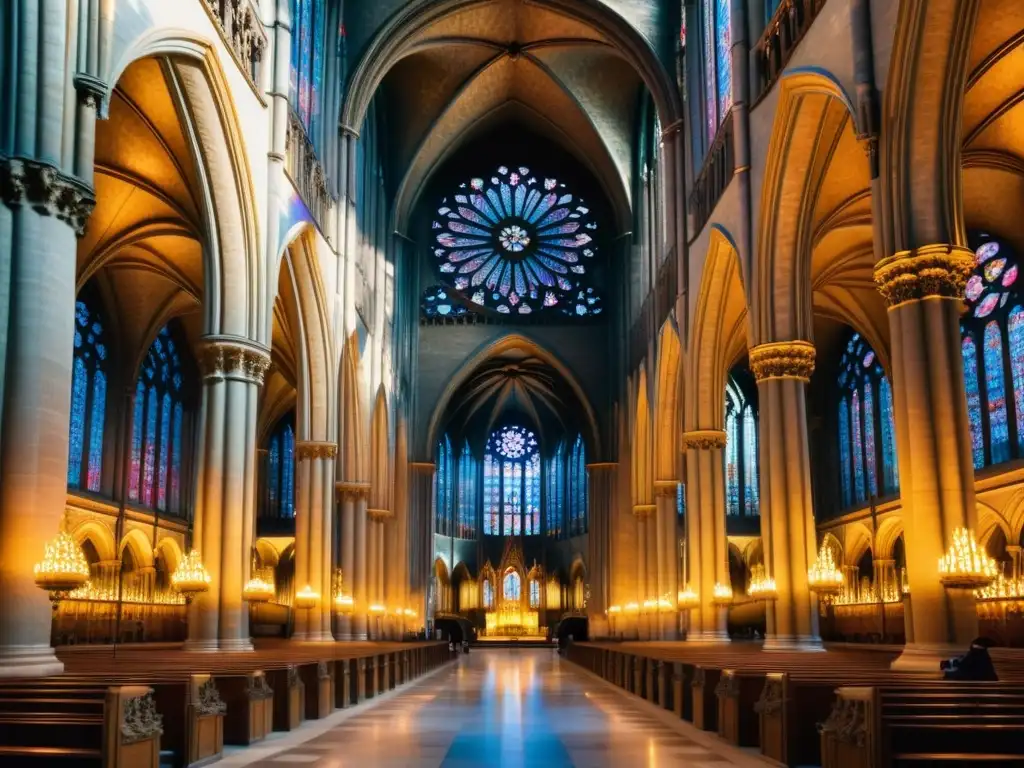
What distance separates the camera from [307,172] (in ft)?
81.4

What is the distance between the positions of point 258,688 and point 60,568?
109 inches

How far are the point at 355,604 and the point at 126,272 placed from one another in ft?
37.3

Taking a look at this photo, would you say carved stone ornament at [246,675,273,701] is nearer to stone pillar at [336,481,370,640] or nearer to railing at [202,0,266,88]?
railing at [202,0,266,88]

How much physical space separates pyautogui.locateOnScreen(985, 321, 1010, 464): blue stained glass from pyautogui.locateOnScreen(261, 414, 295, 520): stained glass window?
30.2 m

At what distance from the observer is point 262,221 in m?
20.1

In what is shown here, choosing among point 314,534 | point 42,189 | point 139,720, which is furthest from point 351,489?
point 139,720

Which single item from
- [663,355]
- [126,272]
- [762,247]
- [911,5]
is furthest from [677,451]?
[911,5]

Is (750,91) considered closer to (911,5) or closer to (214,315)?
(911,5)

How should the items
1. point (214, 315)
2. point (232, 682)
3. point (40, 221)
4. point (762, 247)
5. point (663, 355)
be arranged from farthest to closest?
point (663, 355)
point (762, 247)
point (214, 315)
point (232, 682)
point (40, 221)

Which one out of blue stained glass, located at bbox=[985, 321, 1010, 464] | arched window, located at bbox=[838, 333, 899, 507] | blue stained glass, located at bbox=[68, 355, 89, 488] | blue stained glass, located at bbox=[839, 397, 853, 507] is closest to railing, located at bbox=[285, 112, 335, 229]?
blue stained glass, located at bbox=[68, 355, 89, 488]

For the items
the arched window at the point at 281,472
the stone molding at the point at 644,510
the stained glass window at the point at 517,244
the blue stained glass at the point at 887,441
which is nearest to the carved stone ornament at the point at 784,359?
the blue stained glass at the point at 887,441

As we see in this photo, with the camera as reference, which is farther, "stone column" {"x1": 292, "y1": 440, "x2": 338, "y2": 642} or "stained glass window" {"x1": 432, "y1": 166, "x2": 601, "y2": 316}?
"stained glass window" {"x1": 432, "y1": 166, "x2": 601, "y2": 316}

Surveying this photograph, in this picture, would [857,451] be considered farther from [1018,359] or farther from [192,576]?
[192,576]

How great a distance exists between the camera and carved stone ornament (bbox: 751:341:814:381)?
20.2 meters
